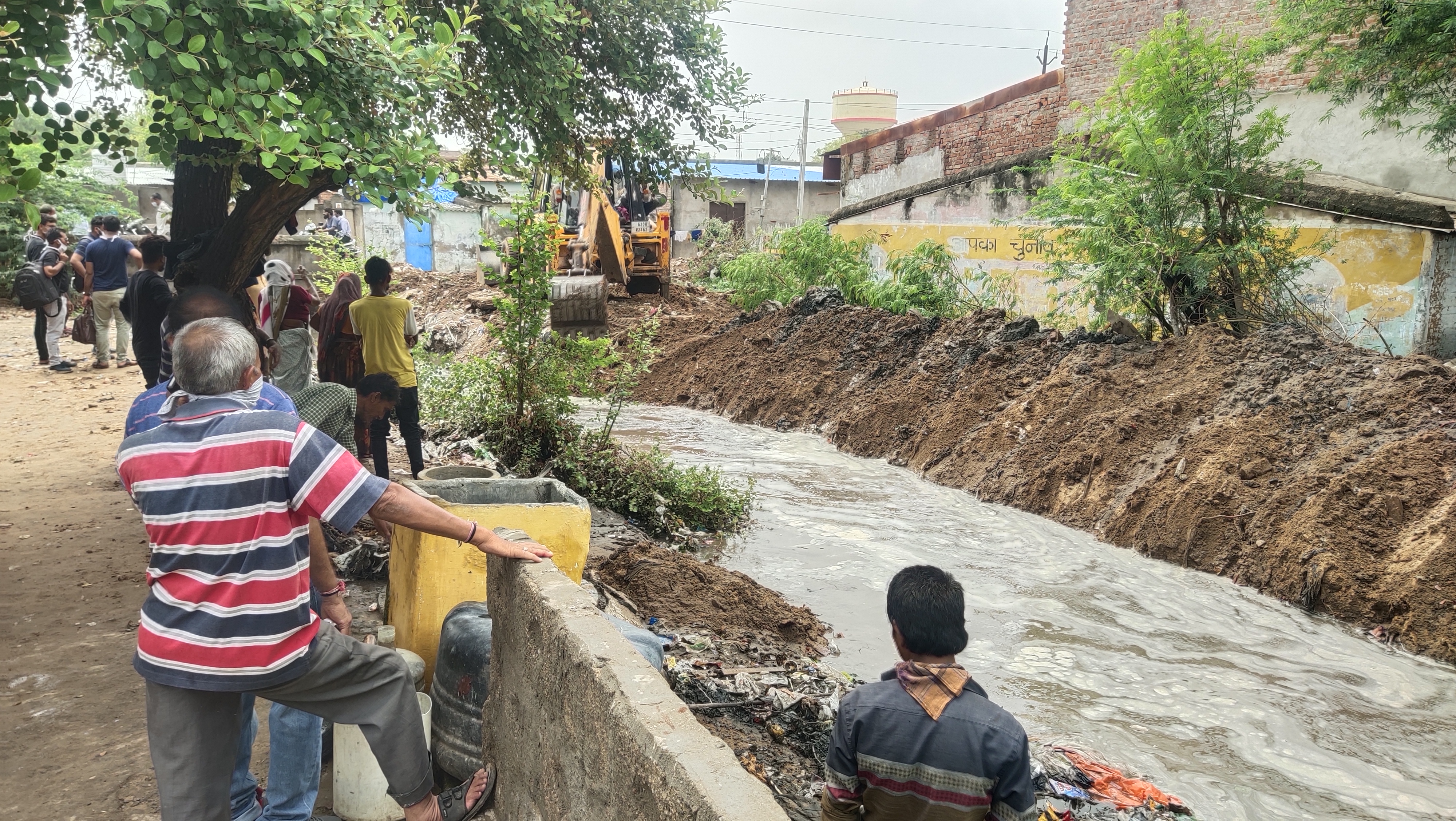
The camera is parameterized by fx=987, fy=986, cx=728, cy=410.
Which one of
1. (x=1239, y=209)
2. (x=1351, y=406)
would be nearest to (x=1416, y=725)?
(x=1351, y=406)

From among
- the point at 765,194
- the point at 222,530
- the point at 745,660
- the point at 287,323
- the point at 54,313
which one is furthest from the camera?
the point at 765,194

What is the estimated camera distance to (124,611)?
18.3ft

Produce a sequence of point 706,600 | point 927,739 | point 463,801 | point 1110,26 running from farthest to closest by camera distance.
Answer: point 1110,26
point 706,600
point 463,801
point 927,739

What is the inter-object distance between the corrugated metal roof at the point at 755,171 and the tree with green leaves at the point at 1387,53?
28506 mm

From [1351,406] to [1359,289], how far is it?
3.43 meters

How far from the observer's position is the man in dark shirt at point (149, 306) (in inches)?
271

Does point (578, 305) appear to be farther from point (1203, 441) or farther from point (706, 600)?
point (706, 600)

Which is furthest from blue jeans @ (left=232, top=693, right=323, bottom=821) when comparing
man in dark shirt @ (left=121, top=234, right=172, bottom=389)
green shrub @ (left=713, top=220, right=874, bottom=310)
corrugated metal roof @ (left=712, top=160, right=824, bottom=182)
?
corrugated metal roof @ (left=712, top=160, right=824, bottom=182)

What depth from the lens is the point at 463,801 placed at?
340 centimetres

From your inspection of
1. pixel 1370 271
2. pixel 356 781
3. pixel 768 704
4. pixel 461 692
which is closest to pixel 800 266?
pixel 1370 271

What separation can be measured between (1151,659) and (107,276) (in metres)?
13.0

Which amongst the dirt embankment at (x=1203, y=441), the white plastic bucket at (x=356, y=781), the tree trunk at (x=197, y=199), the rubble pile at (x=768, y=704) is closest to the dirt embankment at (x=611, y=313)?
the dirt embankment at (x=1203, y=441)

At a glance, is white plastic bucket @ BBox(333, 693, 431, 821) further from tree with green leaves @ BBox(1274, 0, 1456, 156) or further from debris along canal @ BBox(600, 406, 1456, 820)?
A: tree with green leaves @ BBox(1274, 0, 1456, 156)

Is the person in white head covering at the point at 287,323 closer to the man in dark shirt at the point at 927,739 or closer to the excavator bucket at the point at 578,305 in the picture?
the man in dark shirt at the point at 927,739
